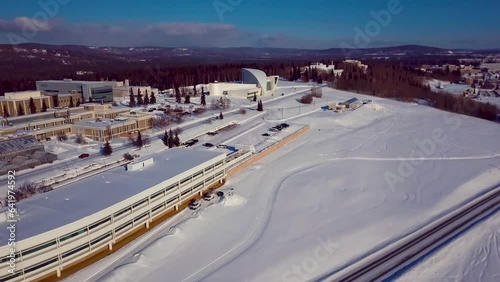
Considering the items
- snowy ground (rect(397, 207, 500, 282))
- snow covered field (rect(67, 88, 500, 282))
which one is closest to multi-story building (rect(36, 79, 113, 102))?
Answer: snow covered field (rect(67, 88, 500, 282))

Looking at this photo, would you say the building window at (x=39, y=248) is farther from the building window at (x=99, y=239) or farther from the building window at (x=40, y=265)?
the building window at (x=99, y=239)

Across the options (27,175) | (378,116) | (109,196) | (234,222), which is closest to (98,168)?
(27,175)

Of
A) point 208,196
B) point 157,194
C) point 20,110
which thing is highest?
point 20,110

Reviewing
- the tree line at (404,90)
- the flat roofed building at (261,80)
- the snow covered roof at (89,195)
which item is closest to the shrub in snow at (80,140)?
the snow covered roof at (89,195)

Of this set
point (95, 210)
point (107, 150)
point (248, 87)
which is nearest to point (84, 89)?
point (248, 87)

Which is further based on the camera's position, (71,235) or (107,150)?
(107,150)

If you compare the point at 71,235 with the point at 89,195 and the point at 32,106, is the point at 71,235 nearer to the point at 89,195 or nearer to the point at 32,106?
the point at 89,195

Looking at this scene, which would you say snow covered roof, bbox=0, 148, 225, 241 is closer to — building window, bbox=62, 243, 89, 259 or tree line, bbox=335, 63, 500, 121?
building window, bbox=62, 243, 89, 259
